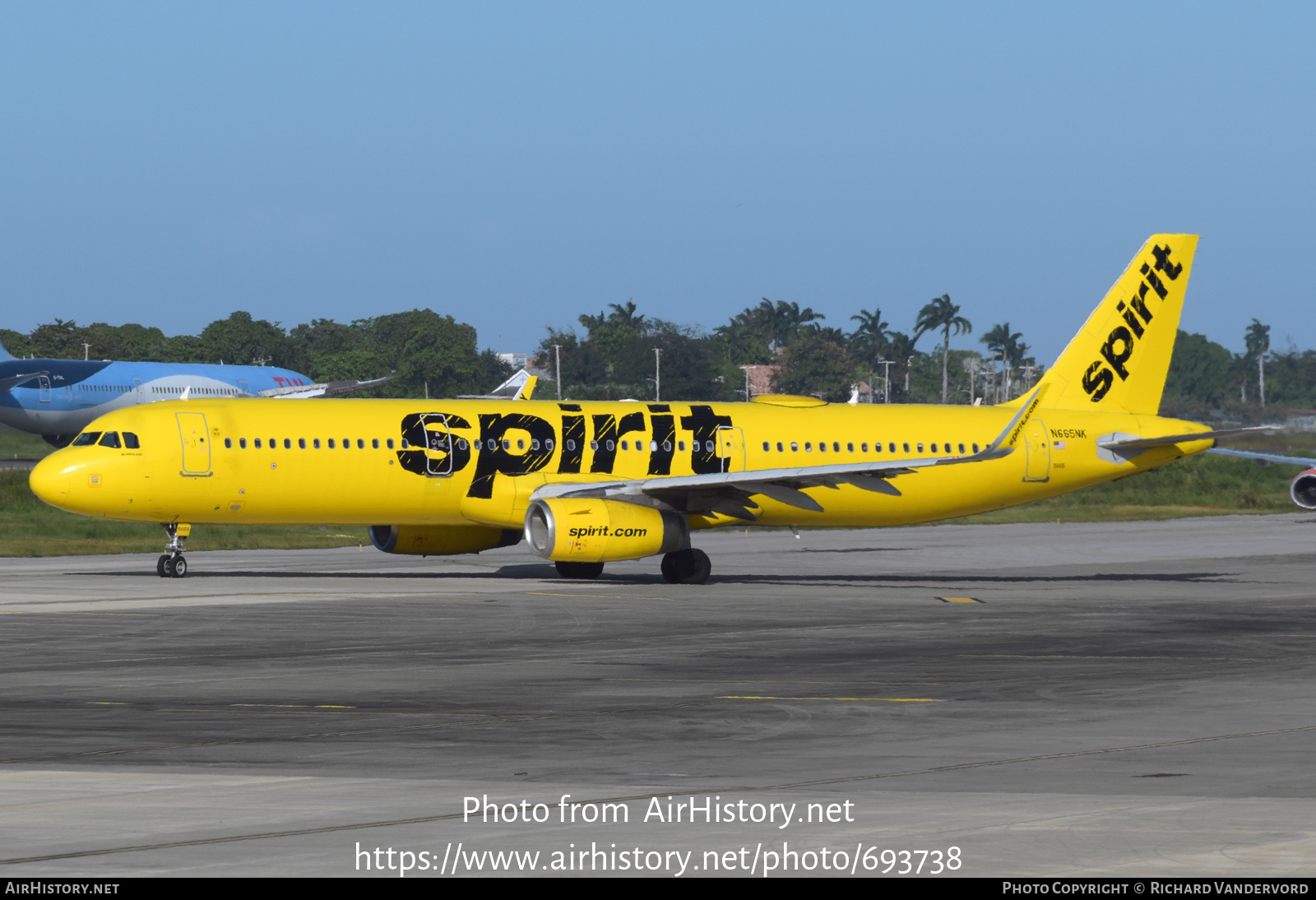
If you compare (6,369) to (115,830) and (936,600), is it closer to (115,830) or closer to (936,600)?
(936,600)

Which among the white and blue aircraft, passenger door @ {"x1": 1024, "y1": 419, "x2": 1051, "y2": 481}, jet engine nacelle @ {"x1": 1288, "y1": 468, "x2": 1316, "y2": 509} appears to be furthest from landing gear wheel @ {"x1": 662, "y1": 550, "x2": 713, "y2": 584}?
the white and blue aircraft

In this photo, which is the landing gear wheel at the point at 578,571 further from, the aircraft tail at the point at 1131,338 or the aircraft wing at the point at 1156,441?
the aircraft wing at the point at 1156,441

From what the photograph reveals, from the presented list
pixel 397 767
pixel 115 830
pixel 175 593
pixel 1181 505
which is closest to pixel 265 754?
pixel 397 767

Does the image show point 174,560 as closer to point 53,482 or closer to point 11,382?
point 53,482

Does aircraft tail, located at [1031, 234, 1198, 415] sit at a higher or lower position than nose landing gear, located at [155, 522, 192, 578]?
higher

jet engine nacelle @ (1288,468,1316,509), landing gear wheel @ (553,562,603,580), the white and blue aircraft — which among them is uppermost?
the white and blue aircraft

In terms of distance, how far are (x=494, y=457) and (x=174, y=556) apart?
7495 mm

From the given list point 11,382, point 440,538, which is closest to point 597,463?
point 440,538

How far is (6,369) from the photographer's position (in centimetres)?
8925

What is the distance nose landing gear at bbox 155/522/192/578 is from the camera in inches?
1548

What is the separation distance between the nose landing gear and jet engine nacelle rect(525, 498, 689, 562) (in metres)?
7.86

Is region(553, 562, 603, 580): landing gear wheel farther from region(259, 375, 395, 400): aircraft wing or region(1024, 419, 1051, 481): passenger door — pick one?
region(259, 375, 395, 400): aircraft wing

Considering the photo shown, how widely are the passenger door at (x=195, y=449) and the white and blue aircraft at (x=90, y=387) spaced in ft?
161

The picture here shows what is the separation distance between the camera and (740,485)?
39.3m
